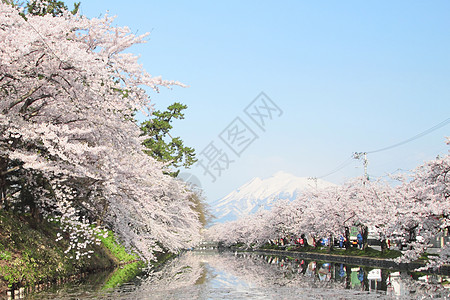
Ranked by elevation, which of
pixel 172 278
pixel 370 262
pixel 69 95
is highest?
pixel 69 95

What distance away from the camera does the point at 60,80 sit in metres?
13.0

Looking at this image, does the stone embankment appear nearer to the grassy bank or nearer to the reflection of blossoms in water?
the reflection of blossoms in water

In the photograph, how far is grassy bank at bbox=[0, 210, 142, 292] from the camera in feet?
44.2

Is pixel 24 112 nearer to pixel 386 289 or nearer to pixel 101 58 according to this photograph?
pixel 101 58

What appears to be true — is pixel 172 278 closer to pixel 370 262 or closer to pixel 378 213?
pixel 378 213

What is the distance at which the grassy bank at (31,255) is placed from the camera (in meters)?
13.5

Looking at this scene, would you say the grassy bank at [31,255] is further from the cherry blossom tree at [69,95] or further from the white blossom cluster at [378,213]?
the white blossom cluster at [378,213]

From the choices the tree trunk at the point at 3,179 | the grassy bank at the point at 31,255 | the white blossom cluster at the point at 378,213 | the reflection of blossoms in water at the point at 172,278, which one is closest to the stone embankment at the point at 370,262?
the white blossom cluster at the point at 378,213

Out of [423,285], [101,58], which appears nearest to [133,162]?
[101,58]

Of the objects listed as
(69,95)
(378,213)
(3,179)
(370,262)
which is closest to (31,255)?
(3,179)

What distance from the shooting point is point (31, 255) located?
48.7 ft

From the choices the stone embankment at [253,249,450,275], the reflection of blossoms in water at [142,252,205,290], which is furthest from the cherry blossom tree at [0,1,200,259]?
the stone embankment at [253,249,450,275]

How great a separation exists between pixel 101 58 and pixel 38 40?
155 centimetres

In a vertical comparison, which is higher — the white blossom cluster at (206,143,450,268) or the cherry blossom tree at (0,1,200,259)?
the cherry blossom tree at (0,1,200,259)
